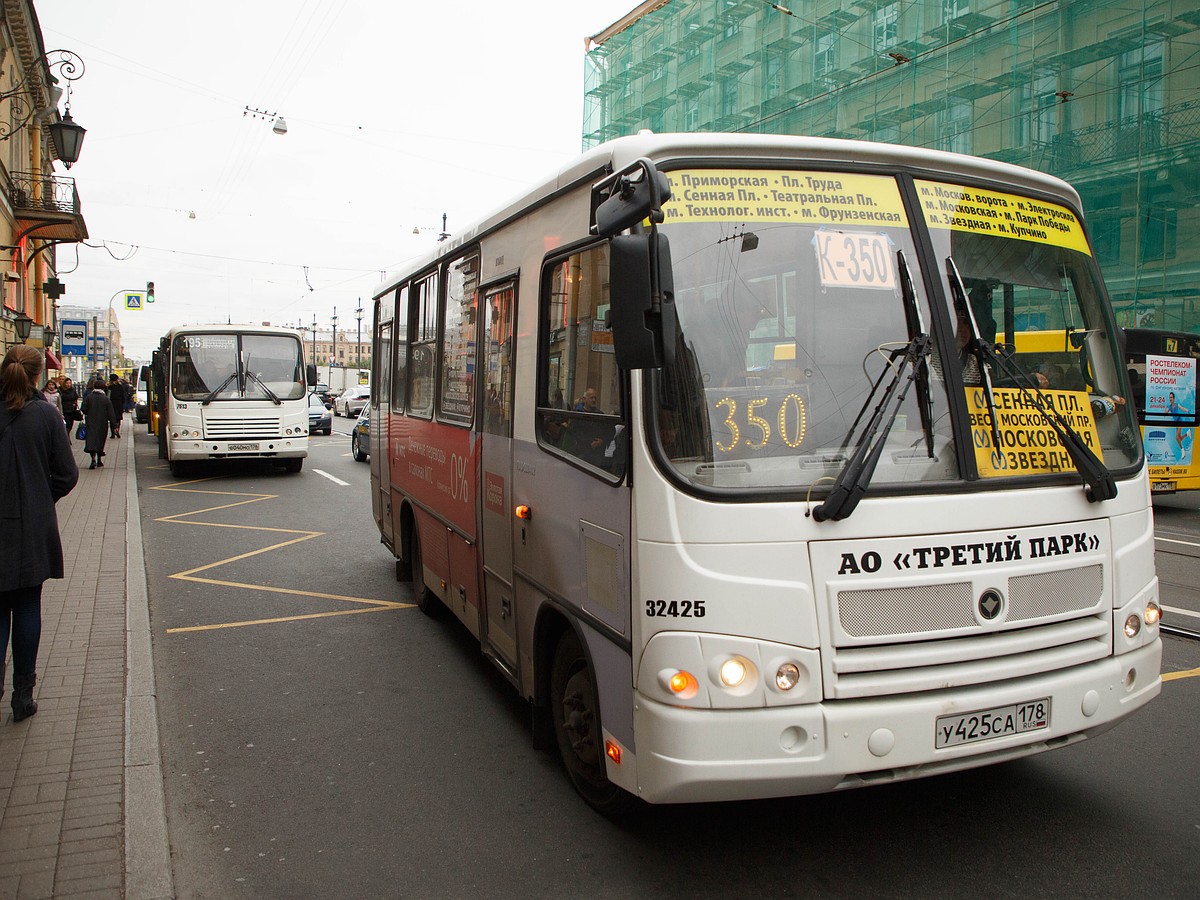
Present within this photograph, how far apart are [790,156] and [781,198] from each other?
182 millimetres

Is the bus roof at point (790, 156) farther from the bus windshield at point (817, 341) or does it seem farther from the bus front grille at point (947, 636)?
the bus front grille at point (947, 636)

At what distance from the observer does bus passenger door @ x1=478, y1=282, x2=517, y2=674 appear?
16.9 feet

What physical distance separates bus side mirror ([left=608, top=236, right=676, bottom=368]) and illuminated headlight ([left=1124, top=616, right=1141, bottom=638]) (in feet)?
7.13

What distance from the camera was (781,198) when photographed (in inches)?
145

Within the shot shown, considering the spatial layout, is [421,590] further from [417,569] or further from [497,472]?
[497,472]

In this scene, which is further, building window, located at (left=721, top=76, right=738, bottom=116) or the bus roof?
building window, located at (left=721, top=76, right=738, bottom=116)

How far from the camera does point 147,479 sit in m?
19.1

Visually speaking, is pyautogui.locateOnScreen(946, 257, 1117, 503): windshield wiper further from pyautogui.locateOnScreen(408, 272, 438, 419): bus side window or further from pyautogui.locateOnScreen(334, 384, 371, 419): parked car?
pyautogui.locateOnScreen(334, 384, 371, 419): parked car

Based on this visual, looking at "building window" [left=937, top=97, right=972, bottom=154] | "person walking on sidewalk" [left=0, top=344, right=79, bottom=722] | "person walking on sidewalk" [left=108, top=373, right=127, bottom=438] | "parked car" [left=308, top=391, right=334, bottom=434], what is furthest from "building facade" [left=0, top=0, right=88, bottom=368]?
"building window" [left=937, top=97, right=972, bottom=154]

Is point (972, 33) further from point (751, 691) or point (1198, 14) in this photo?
point (751, 691)

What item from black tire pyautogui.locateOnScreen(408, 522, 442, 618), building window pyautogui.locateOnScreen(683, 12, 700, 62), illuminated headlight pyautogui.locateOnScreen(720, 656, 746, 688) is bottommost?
black tire pyautogui.locateOnScreen(408, 522, 442, 618)

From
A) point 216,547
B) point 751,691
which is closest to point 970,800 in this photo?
point 751,691

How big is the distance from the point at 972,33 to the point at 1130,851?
2370 centimetres

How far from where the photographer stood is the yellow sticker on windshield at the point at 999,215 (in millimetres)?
3908
